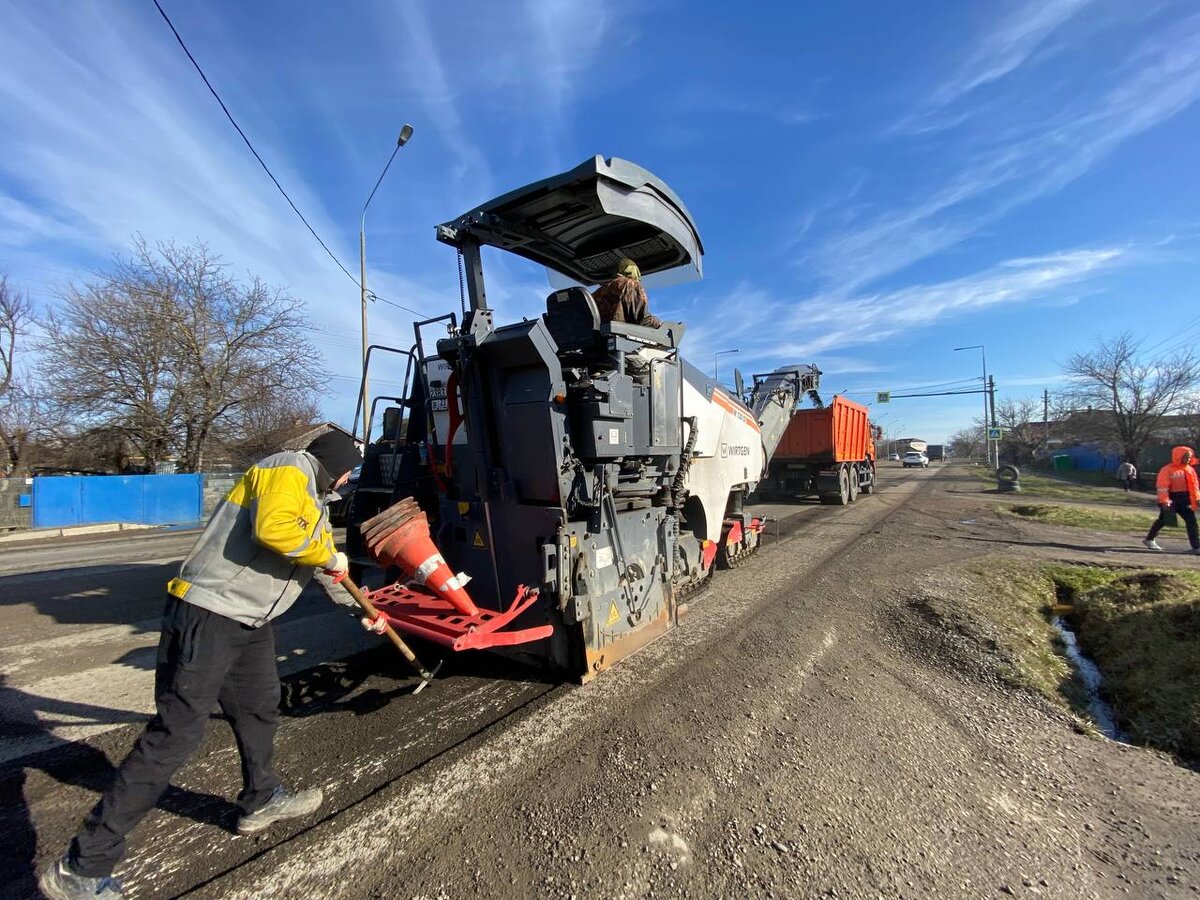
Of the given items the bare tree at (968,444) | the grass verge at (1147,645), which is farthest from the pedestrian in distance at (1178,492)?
the bare tree at (968,444)

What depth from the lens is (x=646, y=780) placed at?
276 centimetres

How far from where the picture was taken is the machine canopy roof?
3.86 meters

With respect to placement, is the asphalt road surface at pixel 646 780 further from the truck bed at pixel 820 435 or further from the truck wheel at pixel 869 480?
the truck wheel at pixel 869 480

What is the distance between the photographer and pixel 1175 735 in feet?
10.6

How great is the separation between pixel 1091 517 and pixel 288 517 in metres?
15.2

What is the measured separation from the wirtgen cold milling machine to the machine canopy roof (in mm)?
18

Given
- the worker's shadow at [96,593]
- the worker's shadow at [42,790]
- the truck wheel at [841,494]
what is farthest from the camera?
the truck wheel at [841,494]

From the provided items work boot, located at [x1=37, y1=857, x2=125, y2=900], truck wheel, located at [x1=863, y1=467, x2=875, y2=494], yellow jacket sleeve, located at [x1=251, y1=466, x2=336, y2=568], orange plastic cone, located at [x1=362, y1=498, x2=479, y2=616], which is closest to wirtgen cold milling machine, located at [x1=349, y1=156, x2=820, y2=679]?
orange plastic cone, located at [x1=362, y1=498, x2=479, y2=616]

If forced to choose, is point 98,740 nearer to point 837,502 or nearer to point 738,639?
point 738,639

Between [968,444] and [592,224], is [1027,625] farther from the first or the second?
[968,444]

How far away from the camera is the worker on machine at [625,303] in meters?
4.30

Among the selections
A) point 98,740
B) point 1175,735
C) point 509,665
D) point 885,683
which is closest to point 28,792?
point 98,740

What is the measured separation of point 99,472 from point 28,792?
24631 mm

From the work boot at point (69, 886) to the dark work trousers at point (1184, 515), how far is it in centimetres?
1237
